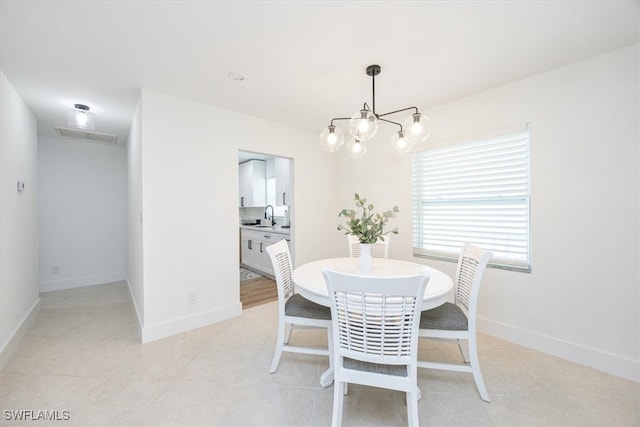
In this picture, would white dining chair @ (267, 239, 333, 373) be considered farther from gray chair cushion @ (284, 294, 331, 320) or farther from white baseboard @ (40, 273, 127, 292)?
white baseboard @ (40, 273, 127, 292)

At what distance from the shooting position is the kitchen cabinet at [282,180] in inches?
193

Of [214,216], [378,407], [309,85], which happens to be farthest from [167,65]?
[378,407]

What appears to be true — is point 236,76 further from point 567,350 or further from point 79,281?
point 79,281

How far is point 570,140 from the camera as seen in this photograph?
7.29ft

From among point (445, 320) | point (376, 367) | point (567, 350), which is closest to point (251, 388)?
point (376, 367)

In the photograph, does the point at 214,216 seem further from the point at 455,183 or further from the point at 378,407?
the point at 455,183

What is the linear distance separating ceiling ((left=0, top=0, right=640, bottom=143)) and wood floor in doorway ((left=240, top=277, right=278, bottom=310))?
258cm

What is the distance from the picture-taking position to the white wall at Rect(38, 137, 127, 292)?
4.18 metres

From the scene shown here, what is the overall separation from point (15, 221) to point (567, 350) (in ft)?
16.7

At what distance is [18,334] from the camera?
255 centimetres

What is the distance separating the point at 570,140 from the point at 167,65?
132 inches

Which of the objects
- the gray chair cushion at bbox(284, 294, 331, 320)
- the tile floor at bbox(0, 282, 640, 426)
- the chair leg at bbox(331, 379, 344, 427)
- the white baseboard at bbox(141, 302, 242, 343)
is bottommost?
the tile floor at bbox(0, 282, 640, 426)

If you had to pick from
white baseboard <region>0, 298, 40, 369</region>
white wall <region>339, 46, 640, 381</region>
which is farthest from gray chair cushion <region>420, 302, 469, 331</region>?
white baseboard <region>0, 298, 40, 369</region>

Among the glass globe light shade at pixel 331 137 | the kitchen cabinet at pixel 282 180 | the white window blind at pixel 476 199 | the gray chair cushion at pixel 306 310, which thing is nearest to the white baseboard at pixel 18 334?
the gray chair cushion at pixel 306 310
